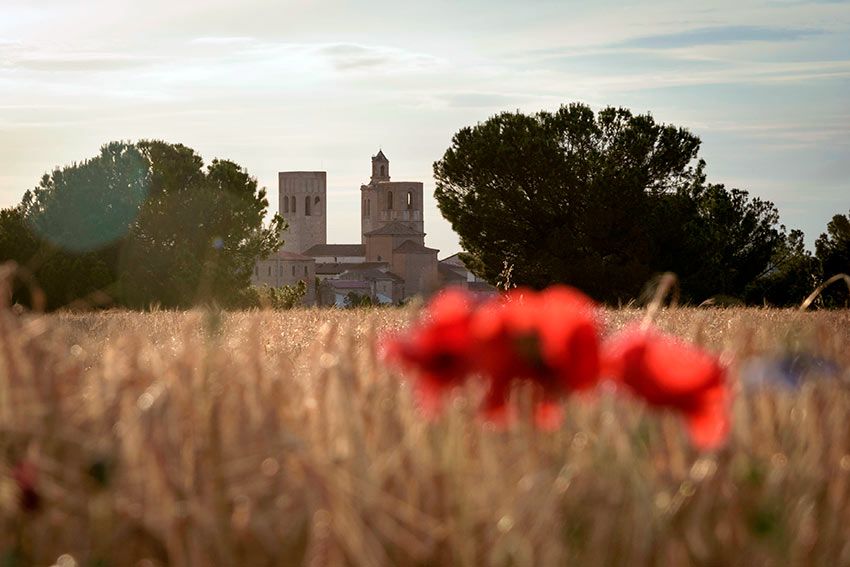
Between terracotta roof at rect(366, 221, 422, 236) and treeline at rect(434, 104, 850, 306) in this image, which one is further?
terracotta roof at rect(366, 221, 422, 236)

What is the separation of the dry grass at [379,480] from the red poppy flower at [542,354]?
0.25 ft

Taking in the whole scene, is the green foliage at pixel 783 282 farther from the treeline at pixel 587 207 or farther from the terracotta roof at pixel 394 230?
the terracotta roof at pixel 394 230

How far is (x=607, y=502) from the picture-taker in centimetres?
196

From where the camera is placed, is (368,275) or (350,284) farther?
(368,275)

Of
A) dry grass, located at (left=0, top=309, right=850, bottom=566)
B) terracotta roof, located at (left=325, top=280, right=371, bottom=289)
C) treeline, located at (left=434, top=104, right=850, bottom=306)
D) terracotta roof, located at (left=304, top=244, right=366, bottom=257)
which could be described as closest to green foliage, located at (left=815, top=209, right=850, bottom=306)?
treeline, located at (left=434, top=104, right=850, bottom=306)

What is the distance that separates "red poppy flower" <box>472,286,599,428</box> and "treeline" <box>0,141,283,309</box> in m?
45.1

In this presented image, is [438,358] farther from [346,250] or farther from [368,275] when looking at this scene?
[346,250]

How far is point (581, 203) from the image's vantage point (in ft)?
151

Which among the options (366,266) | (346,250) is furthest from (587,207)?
(346,250)

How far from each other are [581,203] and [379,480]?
44.5 meters

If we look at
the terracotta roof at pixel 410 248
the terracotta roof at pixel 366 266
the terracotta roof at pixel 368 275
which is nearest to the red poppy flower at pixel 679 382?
the terracotta roof at pixel 368 275

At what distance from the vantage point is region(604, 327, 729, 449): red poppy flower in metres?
2.12

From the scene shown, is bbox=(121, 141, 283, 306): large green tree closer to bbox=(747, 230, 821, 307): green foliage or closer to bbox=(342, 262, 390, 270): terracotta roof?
bbox=(747, 230, 821, 307): green foliage

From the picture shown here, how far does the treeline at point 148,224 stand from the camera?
49.4 m
